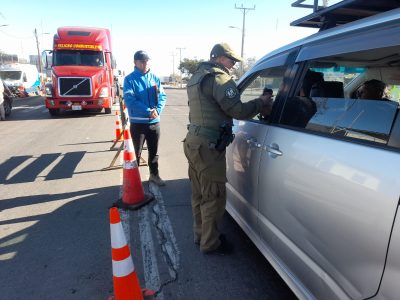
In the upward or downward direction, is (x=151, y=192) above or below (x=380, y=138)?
below

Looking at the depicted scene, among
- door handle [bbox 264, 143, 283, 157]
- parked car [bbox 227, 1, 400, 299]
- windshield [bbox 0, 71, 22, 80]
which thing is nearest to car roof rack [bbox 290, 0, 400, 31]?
parked car [bbox 227, 1, 400, 299]

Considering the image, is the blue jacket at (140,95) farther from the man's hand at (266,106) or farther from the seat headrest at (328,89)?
the seat headrest at (328,89)

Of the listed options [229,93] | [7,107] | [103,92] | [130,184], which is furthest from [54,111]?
[229,93]

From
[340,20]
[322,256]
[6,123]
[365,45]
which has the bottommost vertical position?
[6,123]

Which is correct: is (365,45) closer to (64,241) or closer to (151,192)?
(64,241)

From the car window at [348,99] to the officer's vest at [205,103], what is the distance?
0.59m

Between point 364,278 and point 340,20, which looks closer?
point 364,278

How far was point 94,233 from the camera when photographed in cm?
354

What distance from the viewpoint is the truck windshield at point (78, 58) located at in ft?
45.4

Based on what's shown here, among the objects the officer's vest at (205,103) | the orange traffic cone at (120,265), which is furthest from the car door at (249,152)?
the orange traffic cone at (120,265)

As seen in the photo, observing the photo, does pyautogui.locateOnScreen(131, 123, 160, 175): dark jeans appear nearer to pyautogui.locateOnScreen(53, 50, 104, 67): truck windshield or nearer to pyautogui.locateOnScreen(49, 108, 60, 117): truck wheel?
pyautogui.locateOnScreen(53, 50, 104, 67): truck windshield

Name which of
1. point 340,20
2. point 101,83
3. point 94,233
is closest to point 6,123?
point 101,83

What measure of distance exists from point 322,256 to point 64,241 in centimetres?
259

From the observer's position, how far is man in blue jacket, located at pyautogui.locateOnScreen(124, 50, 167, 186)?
4.62 meters
